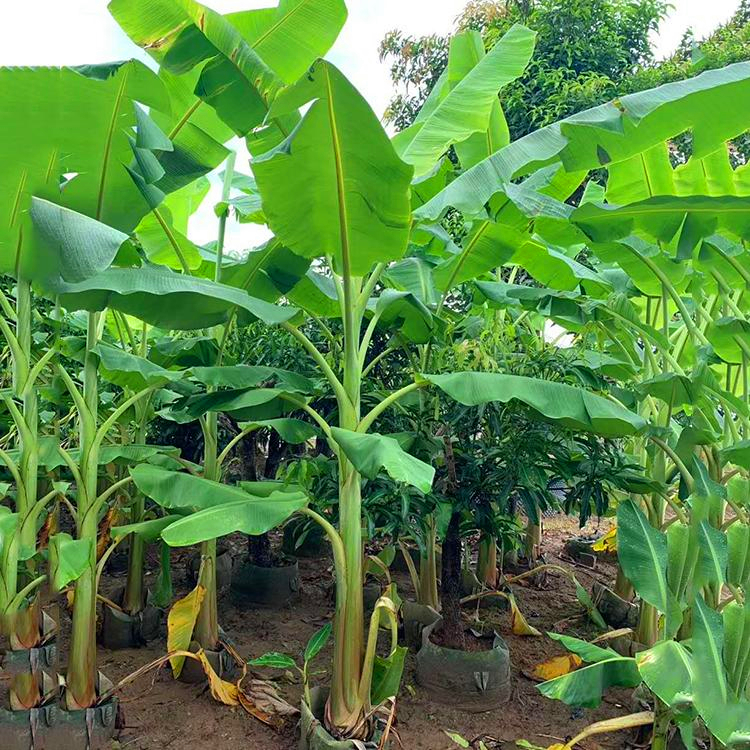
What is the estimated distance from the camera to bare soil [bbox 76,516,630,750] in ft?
9.88

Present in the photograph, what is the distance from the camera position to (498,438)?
3.10 meters

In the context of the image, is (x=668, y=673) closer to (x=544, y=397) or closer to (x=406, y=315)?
(x=544, y=397)

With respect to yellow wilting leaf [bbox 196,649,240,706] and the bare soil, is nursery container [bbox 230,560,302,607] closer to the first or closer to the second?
the bare soil

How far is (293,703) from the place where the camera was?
3350 mm

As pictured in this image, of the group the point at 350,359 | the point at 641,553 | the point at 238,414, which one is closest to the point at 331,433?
the point at 350,359

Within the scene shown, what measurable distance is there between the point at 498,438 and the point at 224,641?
199 centimetres

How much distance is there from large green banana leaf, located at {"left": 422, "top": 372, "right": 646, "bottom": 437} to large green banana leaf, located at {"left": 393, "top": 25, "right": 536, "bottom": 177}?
1.17 meters

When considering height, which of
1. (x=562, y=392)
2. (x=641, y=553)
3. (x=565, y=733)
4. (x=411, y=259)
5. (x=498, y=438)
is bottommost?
(x=565, y=733)

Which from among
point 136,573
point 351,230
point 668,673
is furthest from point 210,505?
point 668,673

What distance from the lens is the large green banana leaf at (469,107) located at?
3.04 meters

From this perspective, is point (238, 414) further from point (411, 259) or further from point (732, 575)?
point (732, 575)

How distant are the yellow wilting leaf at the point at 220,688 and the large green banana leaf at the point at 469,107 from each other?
2.69 m

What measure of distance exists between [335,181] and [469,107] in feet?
3.72

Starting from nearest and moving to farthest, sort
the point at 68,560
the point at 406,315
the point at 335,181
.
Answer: the point at 335,181 → the point at 68,560 → the point at 406,315
